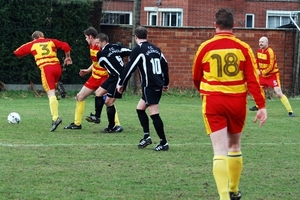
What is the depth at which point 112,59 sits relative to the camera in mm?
13742

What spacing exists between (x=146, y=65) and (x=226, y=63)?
12.7 ft

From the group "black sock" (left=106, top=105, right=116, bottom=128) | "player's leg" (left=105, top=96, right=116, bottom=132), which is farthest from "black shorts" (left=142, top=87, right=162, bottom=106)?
"black sock" (left=106, top=105, right=116, bottom=128)

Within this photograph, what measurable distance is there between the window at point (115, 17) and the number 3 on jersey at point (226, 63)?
2001cm

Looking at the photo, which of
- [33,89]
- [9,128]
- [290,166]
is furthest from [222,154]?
[33,89]

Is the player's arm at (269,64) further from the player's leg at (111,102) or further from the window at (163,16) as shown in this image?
the window at (163,16)

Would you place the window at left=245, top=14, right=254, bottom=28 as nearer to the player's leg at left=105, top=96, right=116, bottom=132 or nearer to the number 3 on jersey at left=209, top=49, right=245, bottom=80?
the player's leg at left=105, top=96, right=116, bottom=132

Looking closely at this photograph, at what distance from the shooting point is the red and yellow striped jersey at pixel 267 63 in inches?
703

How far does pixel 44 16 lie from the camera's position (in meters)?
23.3

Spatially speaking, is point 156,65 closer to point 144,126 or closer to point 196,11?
point 144,126

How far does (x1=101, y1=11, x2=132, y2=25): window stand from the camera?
28.4 metres

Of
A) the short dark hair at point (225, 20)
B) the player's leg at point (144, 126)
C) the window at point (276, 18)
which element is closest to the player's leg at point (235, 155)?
the short dark hair at point (225, 20)

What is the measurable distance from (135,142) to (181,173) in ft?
10.3

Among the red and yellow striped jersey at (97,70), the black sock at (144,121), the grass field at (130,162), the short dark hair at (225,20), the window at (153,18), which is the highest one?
the short dark hair at (225,20)

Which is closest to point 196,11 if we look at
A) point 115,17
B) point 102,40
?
point 115,17
